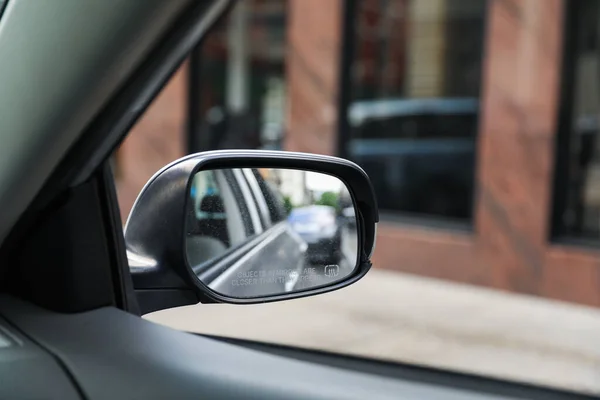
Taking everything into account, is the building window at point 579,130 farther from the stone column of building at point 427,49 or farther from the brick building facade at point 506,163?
the stone column of building at point 427,49

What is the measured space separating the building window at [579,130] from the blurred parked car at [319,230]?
5.02 metres

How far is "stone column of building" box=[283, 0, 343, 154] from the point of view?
7363 mm

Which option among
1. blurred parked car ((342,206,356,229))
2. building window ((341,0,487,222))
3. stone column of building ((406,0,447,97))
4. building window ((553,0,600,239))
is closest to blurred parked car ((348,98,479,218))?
building window ((341,0,487,222))

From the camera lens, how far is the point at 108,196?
1583 mm

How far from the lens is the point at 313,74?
751cm

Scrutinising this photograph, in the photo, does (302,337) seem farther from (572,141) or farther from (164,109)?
(164,109)

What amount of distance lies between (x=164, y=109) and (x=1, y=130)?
7.51 metres

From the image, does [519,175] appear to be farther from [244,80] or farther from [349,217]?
[349,217]

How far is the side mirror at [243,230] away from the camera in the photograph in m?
1.39

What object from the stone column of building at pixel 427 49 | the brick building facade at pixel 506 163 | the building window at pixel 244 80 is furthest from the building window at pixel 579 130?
the building window at pixel 244 80

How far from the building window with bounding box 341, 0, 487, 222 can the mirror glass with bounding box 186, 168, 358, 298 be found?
5.29m

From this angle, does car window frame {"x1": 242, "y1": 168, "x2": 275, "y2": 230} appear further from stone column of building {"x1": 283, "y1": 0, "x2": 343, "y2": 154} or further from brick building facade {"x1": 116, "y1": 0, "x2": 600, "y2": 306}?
stone column of building {"x1": 283, "y1": 0, "x2": 343, "y2": 154}

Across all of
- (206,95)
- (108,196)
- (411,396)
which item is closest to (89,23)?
(108,196)

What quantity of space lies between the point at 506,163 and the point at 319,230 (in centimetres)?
504
